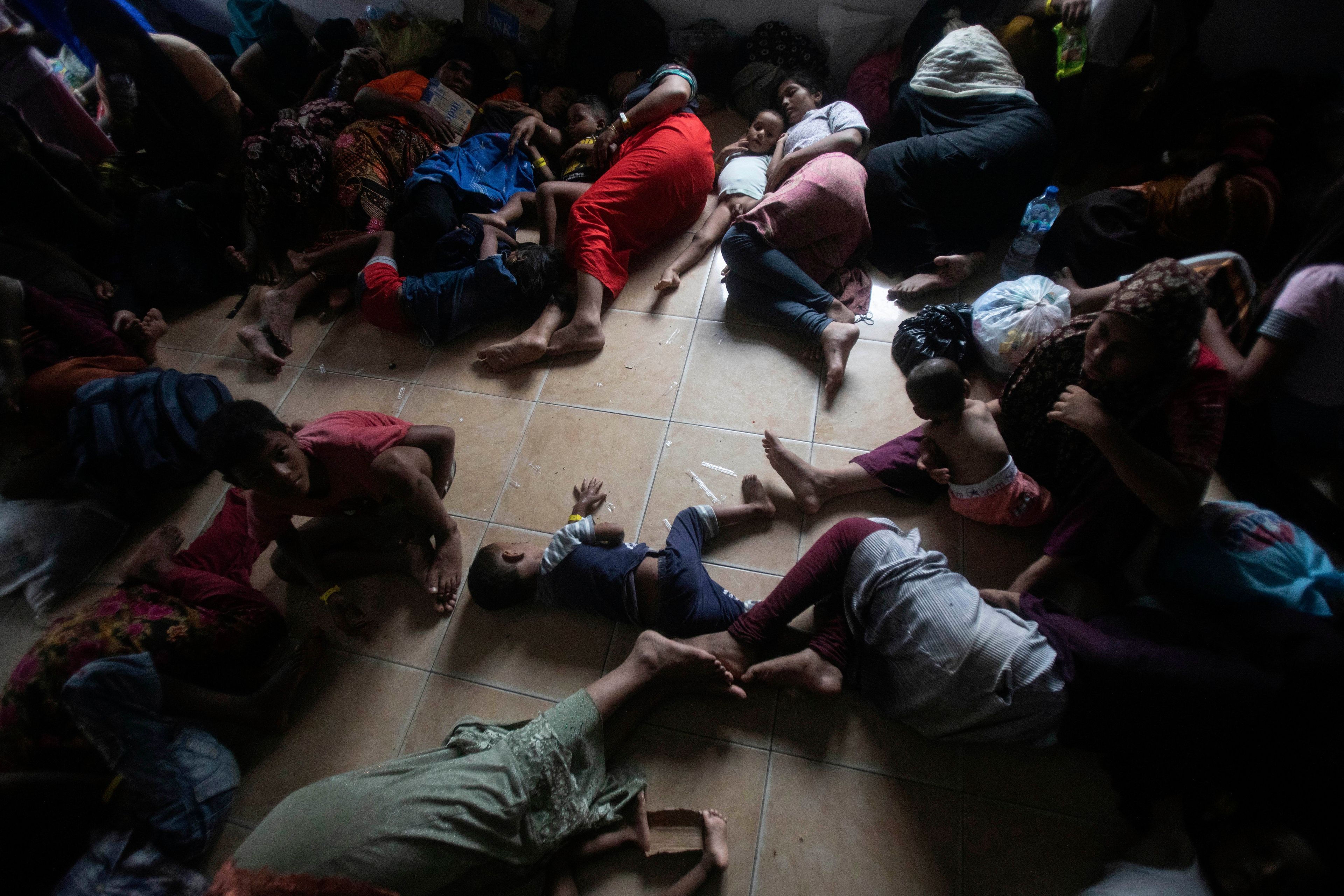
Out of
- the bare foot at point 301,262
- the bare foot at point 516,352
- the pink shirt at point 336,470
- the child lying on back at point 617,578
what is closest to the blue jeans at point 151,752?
the pink shirt at point 336,470

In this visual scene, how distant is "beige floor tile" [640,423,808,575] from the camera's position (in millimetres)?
1637

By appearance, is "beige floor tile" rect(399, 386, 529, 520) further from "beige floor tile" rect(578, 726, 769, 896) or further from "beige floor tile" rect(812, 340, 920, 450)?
"beige floor tile" rect(812, 340, 920, 450)

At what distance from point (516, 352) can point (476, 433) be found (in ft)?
1.01

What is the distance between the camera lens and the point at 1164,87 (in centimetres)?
213

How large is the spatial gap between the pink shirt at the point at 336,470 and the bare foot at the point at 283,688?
1.01ft

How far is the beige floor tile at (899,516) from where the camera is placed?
5.25 ft

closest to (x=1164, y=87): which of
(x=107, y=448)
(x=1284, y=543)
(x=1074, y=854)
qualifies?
(x=1284, y=543)

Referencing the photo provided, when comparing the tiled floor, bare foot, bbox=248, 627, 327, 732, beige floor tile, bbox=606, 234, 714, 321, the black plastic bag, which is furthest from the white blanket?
bare foot, bbox=248, 627, 327, 732

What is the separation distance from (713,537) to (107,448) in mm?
1811

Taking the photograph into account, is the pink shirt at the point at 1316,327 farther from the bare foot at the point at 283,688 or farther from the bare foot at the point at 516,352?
the bare foot at the point at 283,688

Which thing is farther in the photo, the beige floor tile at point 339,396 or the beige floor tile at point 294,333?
the beige floor tile at point 294,333

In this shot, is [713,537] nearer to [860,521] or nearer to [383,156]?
[860,521]

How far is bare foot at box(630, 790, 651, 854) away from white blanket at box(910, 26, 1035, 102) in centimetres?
246

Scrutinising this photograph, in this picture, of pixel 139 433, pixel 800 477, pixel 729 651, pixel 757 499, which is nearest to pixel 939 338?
pixel 800 477
